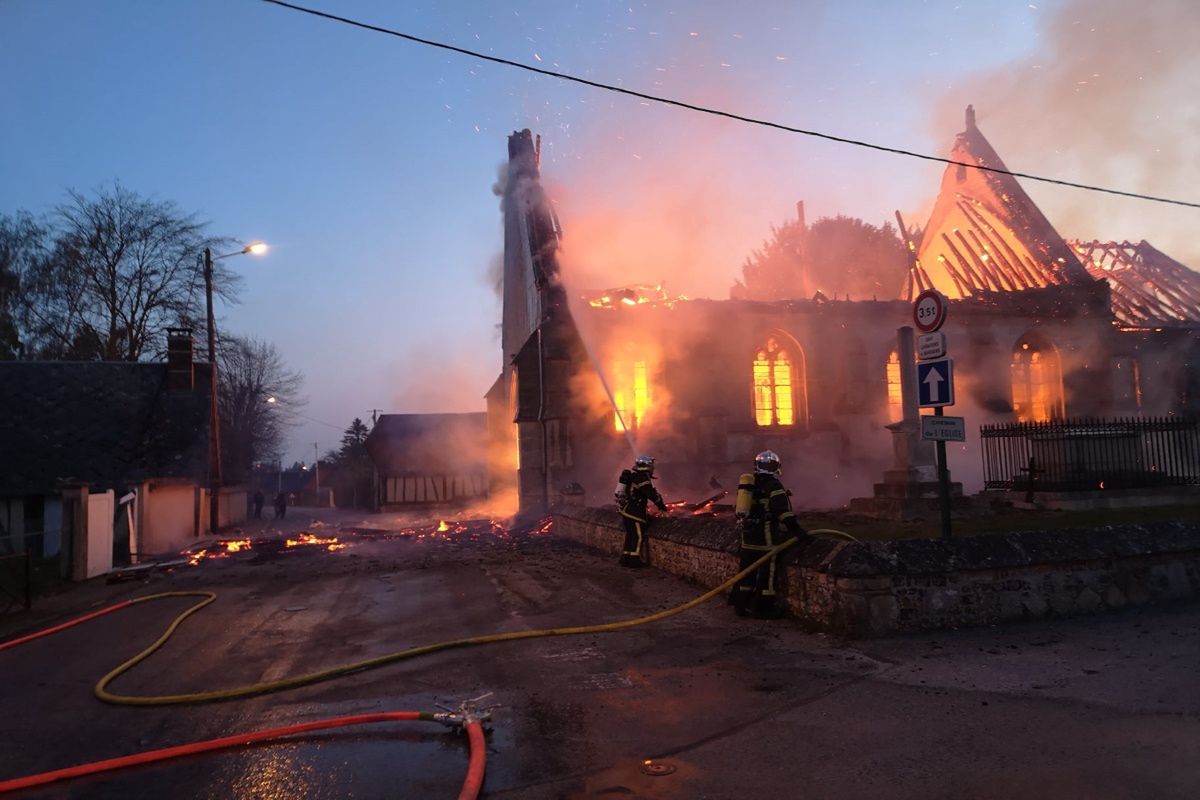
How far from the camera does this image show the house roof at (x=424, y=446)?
47.0 m

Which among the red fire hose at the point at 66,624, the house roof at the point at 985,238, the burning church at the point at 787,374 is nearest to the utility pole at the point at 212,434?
the burning church at the point at 787,374

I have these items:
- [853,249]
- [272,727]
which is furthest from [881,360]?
[853,249]

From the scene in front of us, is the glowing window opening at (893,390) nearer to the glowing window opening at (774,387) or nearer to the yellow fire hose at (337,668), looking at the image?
the glowing window opening at (774,387)

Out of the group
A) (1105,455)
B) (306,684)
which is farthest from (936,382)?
(1105,455)

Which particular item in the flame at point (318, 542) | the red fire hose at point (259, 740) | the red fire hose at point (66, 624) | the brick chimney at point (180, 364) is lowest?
the flame at point (318, 542)

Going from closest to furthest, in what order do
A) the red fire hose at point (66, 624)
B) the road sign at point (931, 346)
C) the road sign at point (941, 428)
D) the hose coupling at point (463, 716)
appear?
1. the hose coupling at point (463, 716)
2. the road sign at point (941, 428)
3. the road sign at point (931, 346)
4. the red fire hose at point (66, 624)

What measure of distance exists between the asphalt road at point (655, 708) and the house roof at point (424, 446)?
37843 mm

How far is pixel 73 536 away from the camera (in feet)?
48.8

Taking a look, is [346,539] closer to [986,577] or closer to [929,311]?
[929,311]

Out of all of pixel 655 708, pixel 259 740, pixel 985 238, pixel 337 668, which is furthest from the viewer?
pixel 985 238

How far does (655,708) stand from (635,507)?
6.66m

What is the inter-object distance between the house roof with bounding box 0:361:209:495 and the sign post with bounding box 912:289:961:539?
21653 millimetres

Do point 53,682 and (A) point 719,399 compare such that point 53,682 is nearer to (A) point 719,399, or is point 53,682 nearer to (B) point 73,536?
(B) point 73,536

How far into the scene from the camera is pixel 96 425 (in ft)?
78.7
